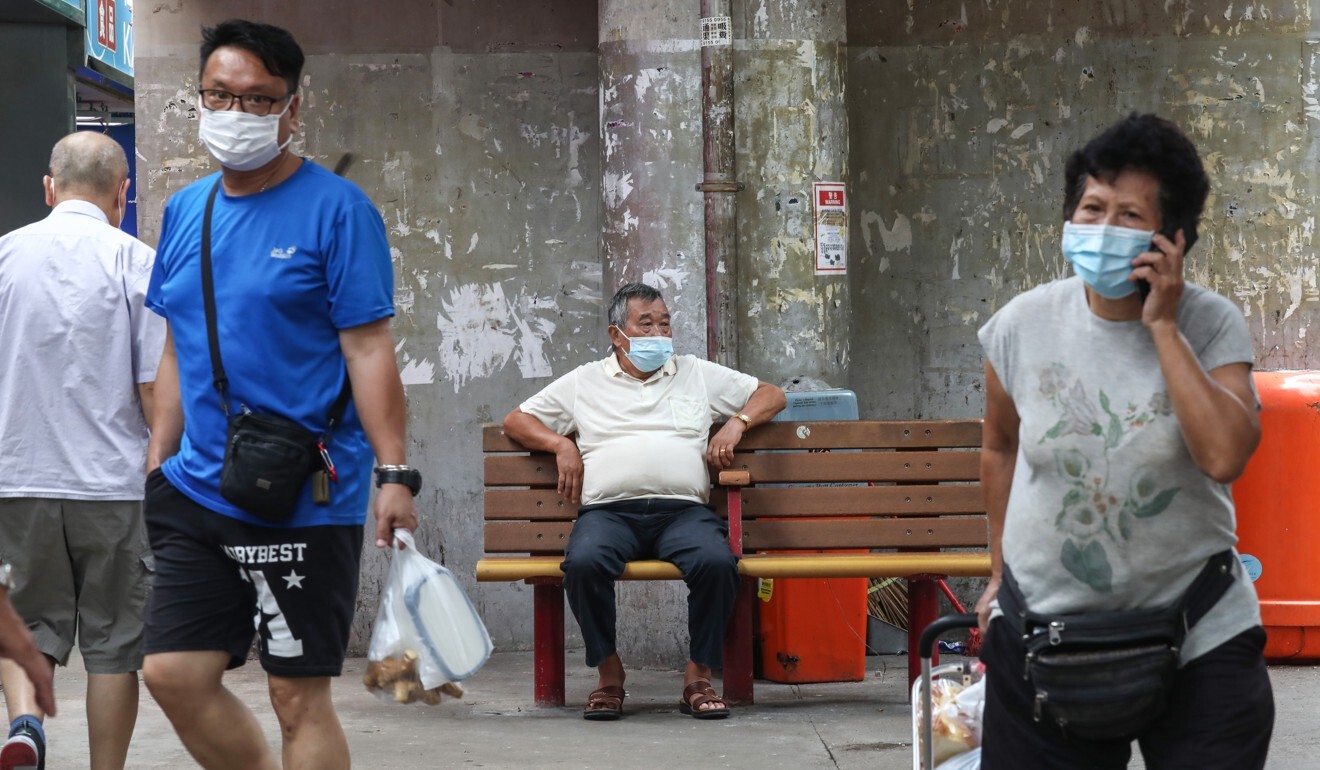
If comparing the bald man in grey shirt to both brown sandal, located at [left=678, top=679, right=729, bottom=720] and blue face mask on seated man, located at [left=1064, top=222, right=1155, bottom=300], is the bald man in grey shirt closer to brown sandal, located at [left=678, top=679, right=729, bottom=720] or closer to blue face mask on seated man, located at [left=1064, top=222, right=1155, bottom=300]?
brown sandal, located at [left=678, top=679, right=729, bottom=720]

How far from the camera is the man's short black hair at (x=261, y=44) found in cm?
351

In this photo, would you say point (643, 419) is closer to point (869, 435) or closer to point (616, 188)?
point (869, 435)

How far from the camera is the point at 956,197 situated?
24.6 feet

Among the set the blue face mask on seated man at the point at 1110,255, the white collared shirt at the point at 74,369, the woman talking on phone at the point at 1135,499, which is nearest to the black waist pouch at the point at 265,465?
the white collared shirt at the point at 74,369

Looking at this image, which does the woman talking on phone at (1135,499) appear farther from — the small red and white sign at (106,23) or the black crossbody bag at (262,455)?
the small red and white sign at (106,23)

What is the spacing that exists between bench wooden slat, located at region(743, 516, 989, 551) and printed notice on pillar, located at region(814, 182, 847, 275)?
1.22 meters

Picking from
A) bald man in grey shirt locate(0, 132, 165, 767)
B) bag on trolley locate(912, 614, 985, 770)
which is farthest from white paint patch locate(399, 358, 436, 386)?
bag on trolley locate(912, 614, 985, 770)

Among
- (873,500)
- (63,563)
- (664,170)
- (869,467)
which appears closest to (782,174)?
(664,170)

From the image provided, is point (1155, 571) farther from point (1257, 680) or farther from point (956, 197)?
point (956, 197)

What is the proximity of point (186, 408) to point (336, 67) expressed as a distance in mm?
4057

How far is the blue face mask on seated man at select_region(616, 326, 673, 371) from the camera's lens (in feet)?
20.4

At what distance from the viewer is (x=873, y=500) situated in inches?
245

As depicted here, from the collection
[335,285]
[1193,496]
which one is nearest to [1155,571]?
[1193,496]

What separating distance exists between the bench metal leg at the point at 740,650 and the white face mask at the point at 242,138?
3.11 metres
